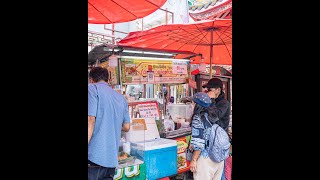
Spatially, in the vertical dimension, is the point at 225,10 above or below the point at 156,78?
above

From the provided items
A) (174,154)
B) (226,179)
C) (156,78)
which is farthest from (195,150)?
(156,78)

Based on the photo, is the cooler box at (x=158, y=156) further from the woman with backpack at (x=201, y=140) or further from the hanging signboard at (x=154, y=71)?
the hanging signboard at (x=154, y=71)

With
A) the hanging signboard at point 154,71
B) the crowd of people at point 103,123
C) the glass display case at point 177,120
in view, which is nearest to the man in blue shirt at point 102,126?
the crowd of people at point 103,123

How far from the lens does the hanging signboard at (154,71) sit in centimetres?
248

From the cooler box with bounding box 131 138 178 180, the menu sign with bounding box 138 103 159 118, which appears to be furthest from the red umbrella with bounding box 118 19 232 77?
the cooler box with bounding box 131 138 178 180

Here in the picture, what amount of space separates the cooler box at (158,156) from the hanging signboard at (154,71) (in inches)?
19.9

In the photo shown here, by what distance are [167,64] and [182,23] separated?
361 mm

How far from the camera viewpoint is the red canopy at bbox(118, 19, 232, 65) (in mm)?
2553

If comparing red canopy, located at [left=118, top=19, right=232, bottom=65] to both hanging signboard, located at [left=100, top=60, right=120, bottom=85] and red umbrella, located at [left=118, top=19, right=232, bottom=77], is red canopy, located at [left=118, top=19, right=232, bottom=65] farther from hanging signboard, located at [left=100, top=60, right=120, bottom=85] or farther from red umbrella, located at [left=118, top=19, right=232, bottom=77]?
hanging signboard, located at [left=100, top=60, right=120, bottom=85]

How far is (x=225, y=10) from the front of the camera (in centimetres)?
269

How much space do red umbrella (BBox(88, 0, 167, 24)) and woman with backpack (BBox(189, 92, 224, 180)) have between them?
0.83 meters

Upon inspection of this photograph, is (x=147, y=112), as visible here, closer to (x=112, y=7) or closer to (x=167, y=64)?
(x=167, y=64)
